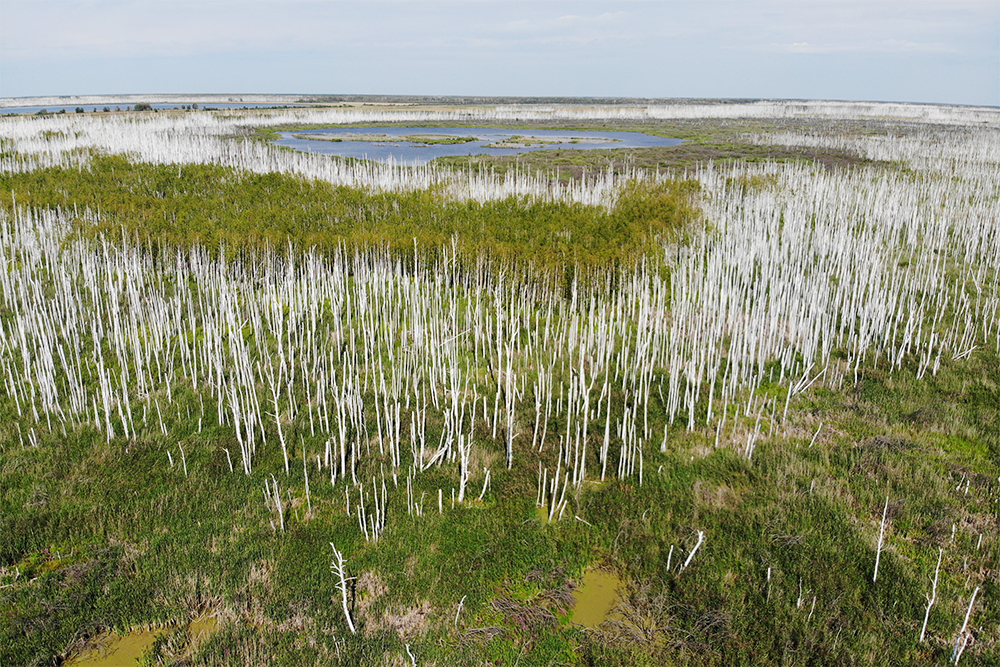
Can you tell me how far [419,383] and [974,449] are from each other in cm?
797

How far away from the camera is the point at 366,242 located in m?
14.0

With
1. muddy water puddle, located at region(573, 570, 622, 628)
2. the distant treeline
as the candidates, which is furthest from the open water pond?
muddy water puddle, located at region(573, 570, 622, 628)

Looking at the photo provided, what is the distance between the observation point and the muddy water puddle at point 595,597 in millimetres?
5290

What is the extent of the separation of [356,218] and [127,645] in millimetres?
14132

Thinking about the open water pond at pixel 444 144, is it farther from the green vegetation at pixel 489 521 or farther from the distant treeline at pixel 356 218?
the green vegetation at pixel 489 521

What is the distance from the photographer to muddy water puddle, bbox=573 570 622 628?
5290 mm

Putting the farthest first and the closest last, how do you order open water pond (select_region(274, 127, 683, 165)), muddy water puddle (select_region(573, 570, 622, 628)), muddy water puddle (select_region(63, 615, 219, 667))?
open water pond (select_region(274, 127, 683, 165)), muddy water puddle (select_region(573, 570, 622, 628)), muddy water puddle (select_region(63, 615, 219, 667))

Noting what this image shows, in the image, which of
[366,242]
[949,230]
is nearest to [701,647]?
[366,242]

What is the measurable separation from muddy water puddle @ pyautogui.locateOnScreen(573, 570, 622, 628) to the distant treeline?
26.1ft

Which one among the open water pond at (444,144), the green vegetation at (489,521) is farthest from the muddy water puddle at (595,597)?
the open water pond at (444,144)

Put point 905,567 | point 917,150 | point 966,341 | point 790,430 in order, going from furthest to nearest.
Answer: point 917,150 → point 966,341 → point 790,430 → point 905,567

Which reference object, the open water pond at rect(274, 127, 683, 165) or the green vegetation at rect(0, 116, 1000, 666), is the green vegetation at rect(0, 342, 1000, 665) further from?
the open water pond at rect(274, 127, 683, 165)

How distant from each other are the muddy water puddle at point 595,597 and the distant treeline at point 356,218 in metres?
7.96

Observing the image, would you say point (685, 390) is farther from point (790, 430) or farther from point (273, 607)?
point (273, 607)
